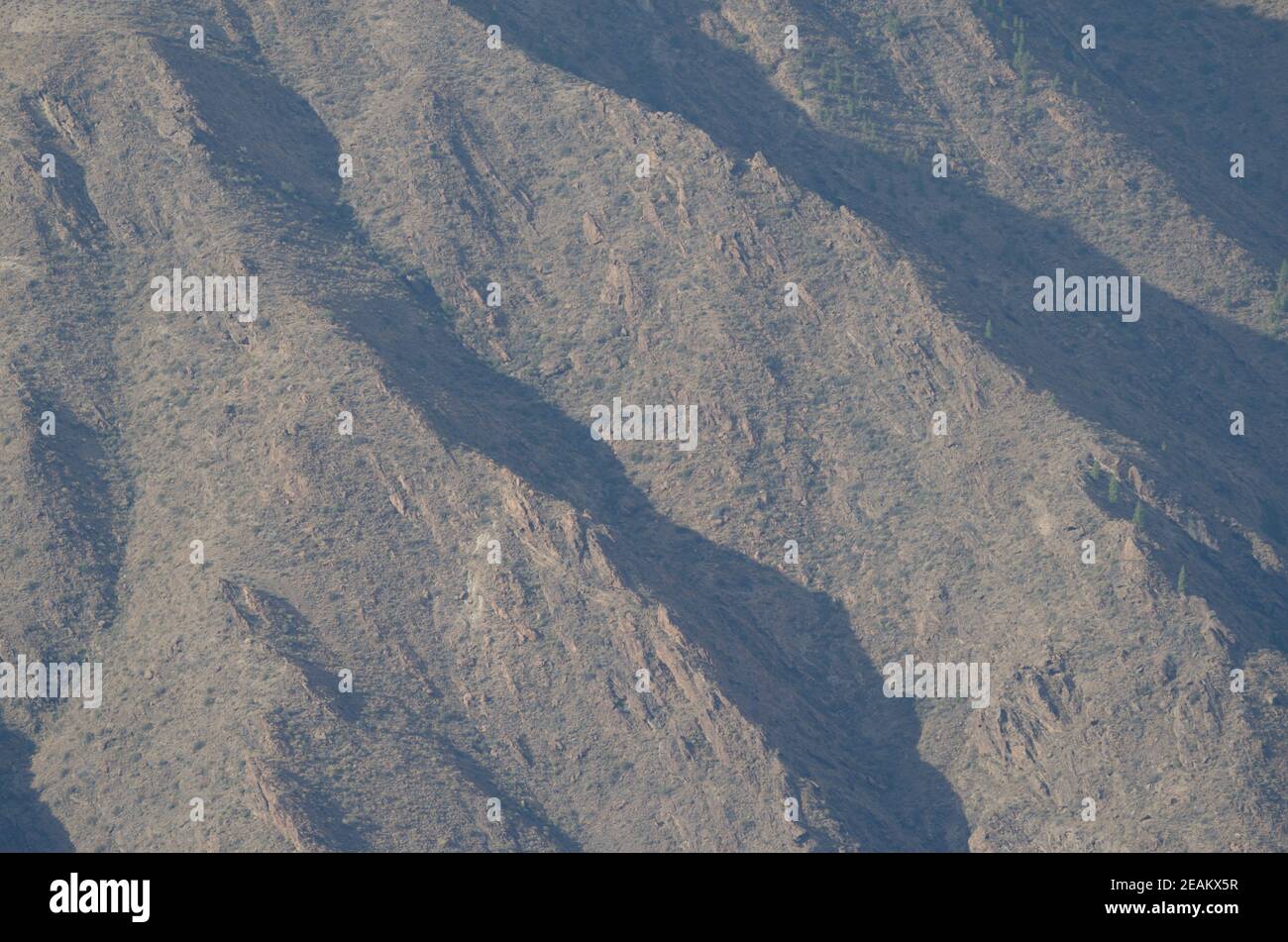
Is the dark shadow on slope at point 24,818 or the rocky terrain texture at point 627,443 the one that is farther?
the rocky terrain texture at point 627,443

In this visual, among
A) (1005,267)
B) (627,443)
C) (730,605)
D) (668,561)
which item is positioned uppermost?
(1005,267)

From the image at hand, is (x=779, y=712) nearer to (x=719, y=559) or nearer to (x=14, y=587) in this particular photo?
(x=719, y=559)

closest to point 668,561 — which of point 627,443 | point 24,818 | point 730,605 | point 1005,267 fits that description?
point 730,605

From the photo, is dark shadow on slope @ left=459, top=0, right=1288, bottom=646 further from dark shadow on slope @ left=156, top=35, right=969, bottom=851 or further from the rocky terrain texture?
dark shadow on slope @ left=156, top=35, right=969, bottom=851

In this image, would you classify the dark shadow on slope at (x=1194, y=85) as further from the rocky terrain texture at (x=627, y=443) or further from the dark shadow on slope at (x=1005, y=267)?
the dark shadow on slope at (x=1005, y=267)

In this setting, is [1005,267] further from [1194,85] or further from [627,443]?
[1194,85]

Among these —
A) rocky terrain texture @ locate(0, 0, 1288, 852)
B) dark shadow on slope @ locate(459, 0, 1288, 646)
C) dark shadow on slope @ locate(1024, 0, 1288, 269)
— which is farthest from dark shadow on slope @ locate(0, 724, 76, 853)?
dark shadow on slope @ locate(1024, 0, 1288, 269)

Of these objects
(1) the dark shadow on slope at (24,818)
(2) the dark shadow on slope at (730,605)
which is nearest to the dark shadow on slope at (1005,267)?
(2) the dark shadow on slope at (730,605)
